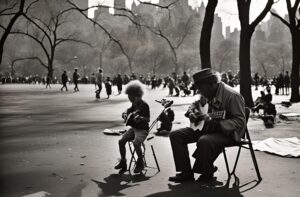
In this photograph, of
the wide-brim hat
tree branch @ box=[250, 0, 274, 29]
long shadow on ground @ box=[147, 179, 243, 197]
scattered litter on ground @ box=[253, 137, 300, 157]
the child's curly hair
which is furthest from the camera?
tree branch @ box=[250, 0, 274, 29]

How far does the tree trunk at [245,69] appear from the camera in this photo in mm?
17672

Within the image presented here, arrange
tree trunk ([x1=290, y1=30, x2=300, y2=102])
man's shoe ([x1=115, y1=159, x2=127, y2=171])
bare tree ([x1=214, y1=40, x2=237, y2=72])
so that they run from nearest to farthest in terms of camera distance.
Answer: man's shoe ([x1=115, y1=159, x2=127, y2=171])
tree trunk ([x1=290, y1=30, x2=300, y2=102])
bare tree ([x1=214, y1=40, x2=237, y2=72])

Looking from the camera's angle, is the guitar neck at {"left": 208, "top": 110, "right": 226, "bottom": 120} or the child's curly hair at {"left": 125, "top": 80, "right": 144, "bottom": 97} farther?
the child's curly hair at {"left": 125, "top": 80, "right": 144, "bottom": 97}

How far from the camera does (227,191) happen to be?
5836 millimetres

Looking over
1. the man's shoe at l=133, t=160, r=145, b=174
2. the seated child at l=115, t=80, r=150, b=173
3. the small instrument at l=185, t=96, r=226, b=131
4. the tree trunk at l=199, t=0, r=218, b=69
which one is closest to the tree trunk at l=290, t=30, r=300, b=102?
the tree trunk at l=199, t=0, r=218, b=69

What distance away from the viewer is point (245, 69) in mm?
17656

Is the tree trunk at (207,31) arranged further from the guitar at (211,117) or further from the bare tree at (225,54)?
the bare tree at (225,54)

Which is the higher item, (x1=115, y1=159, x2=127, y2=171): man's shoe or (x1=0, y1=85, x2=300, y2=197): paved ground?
(x1=115, y1=159, x2=127, y2=171): man's shoe

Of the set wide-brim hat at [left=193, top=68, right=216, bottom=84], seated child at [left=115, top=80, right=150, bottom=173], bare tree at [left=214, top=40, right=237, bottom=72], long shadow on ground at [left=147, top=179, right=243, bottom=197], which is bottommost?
long shadow on ground at [left=147, top=179, right=243, bottom=197]

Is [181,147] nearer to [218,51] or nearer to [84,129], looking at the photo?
[84,129]

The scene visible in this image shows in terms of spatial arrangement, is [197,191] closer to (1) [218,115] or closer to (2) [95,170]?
(1) [218,115]

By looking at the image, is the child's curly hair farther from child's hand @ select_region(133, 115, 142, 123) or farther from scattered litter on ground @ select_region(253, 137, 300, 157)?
scattered litter on ground @ select_region(253, 137, 300, 157)

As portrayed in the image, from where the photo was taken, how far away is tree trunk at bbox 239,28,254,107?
17.7 meters

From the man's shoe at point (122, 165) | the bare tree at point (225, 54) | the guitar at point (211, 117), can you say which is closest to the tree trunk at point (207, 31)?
the man's shoe at point (122, 165)
